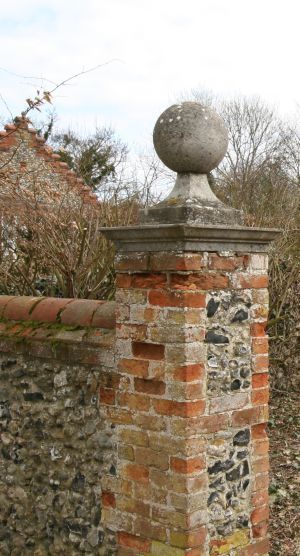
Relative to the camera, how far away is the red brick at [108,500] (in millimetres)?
3617

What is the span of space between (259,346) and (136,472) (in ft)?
3.12

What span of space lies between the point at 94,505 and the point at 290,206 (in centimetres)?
765

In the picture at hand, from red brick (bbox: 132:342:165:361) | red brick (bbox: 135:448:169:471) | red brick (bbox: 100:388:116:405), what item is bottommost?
red brick (bbox: 135:448:169:471)

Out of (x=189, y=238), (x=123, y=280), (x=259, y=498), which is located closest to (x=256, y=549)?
(x=259, y=498)

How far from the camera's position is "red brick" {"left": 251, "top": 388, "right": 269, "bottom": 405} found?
3.56 meters

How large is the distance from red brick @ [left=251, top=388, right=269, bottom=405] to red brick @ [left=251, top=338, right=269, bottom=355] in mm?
211

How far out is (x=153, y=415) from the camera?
336cm

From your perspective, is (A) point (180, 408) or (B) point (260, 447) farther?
(B) point (260, 447)

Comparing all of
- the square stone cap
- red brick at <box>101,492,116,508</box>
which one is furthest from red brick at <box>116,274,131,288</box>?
red brick at <box>101,492,116,508</box>

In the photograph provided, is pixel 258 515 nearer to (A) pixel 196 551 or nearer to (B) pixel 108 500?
(A) pixel 196 551

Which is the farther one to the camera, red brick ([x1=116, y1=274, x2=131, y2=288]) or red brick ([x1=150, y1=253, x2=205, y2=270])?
red brick ([x1=116, y1=274, x2=131, y2=288])

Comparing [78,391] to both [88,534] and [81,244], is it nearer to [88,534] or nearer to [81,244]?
[88,534]

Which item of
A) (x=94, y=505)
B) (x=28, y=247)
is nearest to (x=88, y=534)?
(x=94, y=505)

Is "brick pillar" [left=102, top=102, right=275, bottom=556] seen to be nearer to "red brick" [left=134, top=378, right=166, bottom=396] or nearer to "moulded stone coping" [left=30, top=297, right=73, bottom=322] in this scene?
"red brick" [left=134, top=378, right=166, bottom=396]
